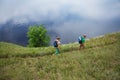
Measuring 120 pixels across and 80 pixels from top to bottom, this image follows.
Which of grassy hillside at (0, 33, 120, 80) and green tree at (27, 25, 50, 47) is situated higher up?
green tree at (27, 25, 50, 47)

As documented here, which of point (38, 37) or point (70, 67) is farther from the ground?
point (38, 37)

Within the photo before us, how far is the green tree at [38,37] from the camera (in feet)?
347

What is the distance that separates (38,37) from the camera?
4277 inches

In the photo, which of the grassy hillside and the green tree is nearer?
the grassy hillside

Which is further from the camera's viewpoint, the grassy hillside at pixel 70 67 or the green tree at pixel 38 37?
the green tree at pixel 38 37

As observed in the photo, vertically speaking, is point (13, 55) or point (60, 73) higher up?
point (13, 55)

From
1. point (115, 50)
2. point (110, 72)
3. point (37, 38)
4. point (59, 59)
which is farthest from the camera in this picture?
point (37, 38)

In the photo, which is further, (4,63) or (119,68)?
(4,63)

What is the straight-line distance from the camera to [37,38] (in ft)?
354

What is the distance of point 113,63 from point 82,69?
395 cm

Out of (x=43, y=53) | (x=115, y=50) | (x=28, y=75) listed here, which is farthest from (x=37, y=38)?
(x=28, y=75)

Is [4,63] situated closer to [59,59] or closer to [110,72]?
[59,59]

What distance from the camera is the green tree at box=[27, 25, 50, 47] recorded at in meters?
106

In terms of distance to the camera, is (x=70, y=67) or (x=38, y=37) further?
(x=38, y=37)
